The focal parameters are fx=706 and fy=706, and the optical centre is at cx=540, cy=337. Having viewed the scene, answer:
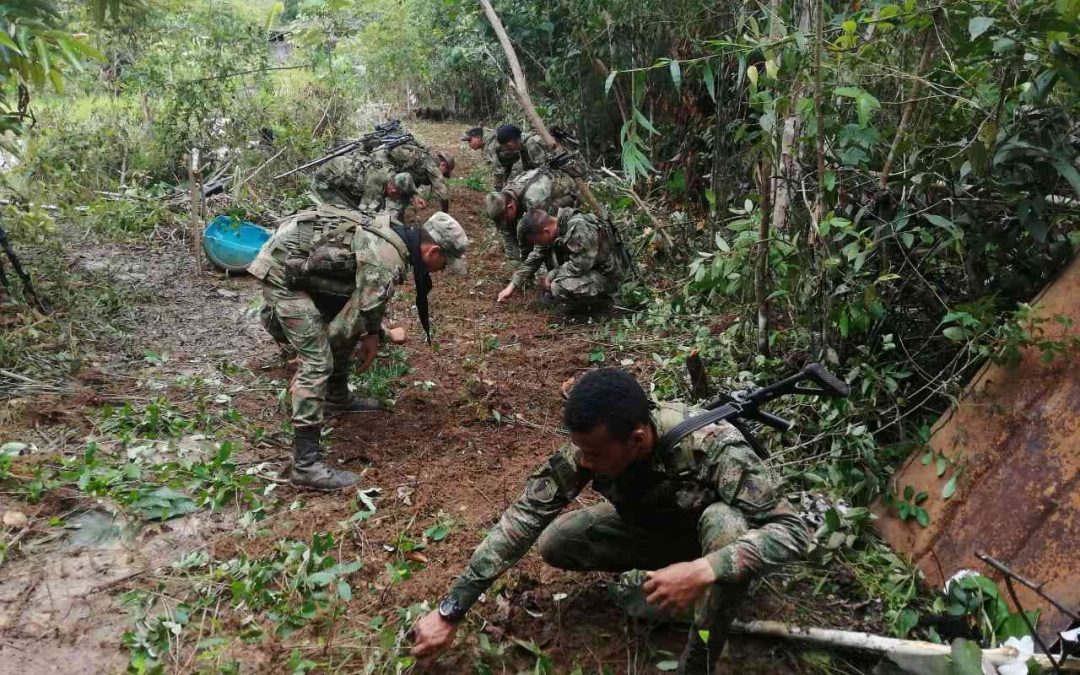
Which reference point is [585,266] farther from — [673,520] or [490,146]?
[490,146]

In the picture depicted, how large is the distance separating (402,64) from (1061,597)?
17.4 m

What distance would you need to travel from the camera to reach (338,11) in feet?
37.1

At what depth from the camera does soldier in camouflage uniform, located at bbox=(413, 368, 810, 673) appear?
216 cm

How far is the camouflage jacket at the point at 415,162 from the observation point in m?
8.46

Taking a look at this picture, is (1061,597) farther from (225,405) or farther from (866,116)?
(225,405)

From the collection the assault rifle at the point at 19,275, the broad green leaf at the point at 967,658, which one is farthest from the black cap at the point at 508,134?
the broad green leaf at the point at 967,658

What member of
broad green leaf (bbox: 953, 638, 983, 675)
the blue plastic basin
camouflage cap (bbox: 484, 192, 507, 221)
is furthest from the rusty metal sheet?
the blue plastic basin

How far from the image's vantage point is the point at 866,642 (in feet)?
8.52

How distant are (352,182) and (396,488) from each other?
17.3ft

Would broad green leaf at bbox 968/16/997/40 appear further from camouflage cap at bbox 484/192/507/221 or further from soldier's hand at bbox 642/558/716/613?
camouflage cap at bbox 484/192/507/221

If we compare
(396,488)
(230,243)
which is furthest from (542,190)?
(396,488)


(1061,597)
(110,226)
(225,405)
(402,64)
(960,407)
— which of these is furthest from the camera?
(402,64)

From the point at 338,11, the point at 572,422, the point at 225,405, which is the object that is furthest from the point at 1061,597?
the point at 338,11

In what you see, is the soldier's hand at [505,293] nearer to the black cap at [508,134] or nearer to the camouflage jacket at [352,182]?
the camouflage jacket at [352,182]
